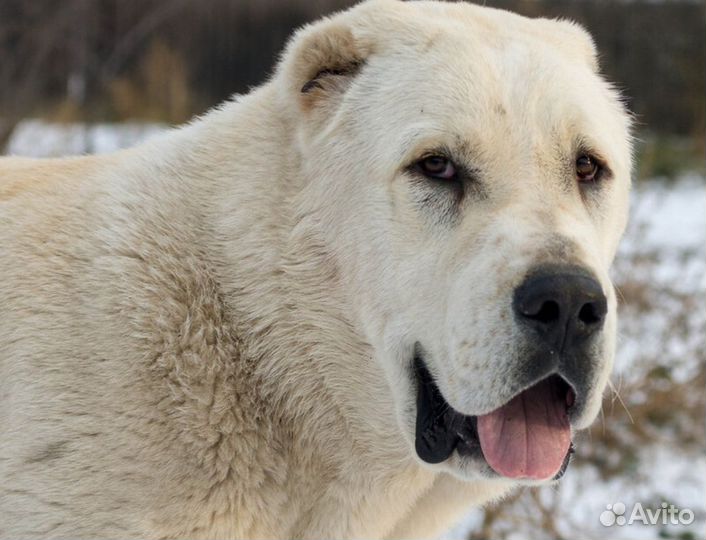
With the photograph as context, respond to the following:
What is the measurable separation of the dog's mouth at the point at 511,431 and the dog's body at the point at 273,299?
0.20ft

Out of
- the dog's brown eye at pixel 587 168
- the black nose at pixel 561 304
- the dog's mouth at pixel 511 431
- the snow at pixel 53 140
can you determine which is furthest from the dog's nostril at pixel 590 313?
the snow at pixel 53 140

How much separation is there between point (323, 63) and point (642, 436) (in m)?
3.94

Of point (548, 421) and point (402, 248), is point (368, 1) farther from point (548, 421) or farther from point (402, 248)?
point (548, 421)

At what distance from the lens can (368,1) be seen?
316cm

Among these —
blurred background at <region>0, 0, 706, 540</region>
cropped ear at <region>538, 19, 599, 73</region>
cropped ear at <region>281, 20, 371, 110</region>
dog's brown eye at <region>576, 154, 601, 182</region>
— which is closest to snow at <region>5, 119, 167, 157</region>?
blurred background at <region>0, 0, 706, 540</region>

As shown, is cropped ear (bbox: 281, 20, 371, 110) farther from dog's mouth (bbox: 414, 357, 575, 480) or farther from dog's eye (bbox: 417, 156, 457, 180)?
dog's mouth (bbox: 414, 357, 575, 480)

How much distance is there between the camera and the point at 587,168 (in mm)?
2824

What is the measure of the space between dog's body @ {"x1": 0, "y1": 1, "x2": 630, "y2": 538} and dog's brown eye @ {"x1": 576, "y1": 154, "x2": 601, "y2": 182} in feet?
0.32

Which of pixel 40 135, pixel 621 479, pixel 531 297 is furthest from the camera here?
pixel 40 135

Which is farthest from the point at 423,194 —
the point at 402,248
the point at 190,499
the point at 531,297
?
the point at 190,499

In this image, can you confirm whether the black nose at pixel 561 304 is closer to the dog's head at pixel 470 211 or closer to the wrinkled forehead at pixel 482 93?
the dog's head at pixel 470 211

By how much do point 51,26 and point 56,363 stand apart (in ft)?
24.2

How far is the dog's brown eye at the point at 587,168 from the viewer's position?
9.20 ft

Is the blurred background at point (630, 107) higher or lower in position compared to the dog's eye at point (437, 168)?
lower
